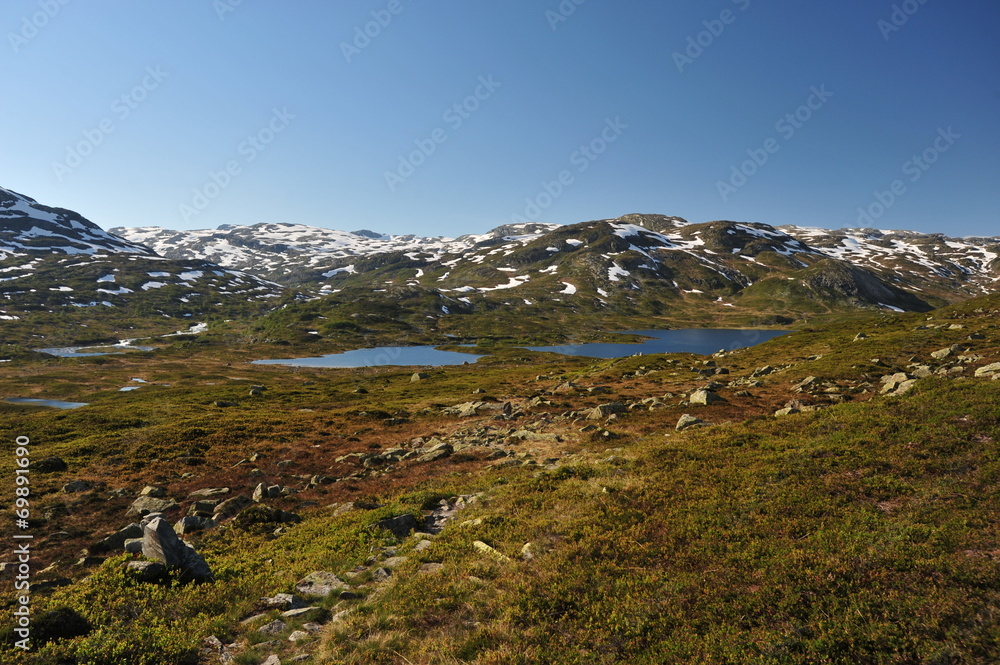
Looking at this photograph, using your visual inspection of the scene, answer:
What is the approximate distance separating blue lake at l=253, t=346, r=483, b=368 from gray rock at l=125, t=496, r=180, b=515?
11903cm

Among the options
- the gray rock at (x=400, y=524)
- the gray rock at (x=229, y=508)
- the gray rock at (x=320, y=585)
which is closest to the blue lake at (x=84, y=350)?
the gray rock at (x=229, y=508)

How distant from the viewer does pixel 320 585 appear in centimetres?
1334

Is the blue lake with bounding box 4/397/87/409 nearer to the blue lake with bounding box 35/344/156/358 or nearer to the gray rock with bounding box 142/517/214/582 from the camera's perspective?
Answer: the blue lake with bounding box 35/344/156/358

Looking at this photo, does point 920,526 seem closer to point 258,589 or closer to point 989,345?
point 258,589

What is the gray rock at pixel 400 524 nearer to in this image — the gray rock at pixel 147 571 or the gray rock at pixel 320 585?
the gray rock at pixel 320 585

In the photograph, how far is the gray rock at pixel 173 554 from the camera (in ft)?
45.0

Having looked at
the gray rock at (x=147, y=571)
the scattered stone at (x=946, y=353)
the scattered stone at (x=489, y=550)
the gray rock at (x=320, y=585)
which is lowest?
the gray rock at (x=320, y=585)

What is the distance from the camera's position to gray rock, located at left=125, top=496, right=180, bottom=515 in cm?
2361

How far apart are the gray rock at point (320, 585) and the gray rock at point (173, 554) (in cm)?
317

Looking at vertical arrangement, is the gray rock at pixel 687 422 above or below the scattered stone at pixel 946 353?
below

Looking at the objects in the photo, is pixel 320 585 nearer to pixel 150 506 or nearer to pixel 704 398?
pixel 150 506

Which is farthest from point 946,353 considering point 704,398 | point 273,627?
point 273,627

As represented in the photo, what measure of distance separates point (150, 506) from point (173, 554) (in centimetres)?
1393

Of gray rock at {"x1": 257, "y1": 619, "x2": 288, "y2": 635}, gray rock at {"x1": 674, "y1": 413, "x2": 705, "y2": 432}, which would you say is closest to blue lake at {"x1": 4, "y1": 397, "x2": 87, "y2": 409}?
gray rock at {"x1": 257, "y1": 619, "x2": 288, "y2": 635}
